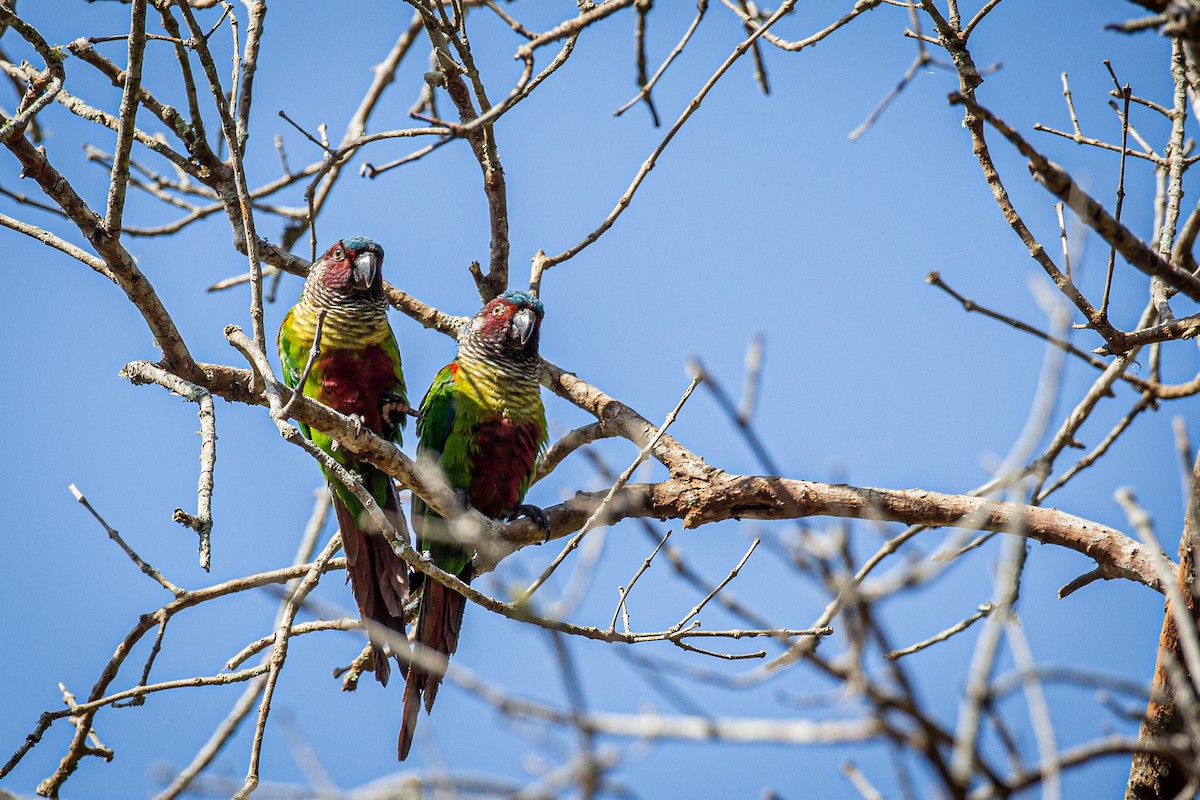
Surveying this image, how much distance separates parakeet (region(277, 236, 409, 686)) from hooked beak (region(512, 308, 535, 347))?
0.75 metres

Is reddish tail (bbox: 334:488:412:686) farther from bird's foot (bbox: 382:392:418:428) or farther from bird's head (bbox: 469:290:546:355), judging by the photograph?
bird's head (bbox: 469:290:546:355)

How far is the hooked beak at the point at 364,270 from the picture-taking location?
6125mm

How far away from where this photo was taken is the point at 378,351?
603cm

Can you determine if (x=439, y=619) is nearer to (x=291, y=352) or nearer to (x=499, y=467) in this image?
(x=499, y=467)

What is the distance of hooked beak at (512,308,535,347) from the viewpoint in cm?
603

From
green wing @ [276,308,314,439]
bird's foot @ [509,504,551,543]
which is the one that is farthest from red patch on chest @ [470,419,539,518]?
green wing @ [276,308,314,439]

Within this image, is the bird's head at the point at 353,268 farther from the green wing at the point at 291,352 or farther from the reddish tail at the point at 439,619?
the reddish tail at the point at 439,619

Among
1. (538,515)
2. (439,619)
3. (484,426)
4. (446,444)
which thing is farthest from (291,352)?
(538,515)

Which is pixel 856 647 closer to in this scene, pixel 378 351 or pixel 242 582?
pixel 242 582

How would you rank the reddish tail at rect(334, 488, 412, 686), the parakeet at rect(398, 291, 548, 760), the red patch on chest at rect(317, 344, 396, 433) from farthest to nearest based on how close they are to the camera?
the red patch on chest at rect(317, 344, 396, 433), the parakeet at rect(398, 291, 548, 760), the reddish tail at rect(334, 488, 412, 686)

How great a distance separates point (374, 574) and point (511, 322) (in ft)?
5.36

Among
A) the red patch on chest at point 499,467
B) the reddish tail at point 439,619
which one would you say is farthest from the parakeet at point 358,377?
the red patch on chest at point 499,467

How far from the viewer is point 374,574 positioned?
5.44m

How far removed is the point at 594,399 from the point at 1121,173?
2.65 metres
